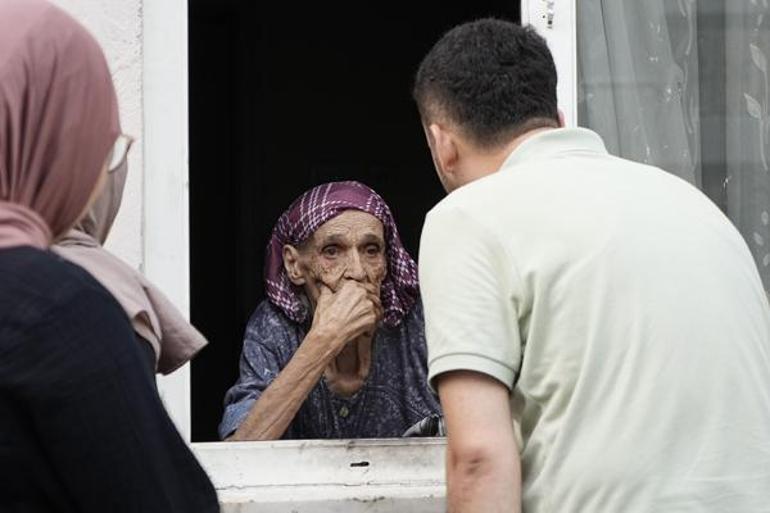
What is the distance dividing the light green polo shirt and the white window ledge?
1.06 m

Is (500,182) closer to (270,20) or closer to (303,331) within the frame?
(303,331)

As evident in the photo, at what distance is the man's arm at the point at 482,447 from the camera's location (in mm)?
2381

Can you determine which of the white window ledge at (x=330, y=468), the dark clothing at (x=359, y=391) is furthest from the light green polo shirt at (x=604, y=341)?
the dark clothing at (x=359, y=391)

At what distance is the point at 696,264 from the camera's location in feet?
8.13

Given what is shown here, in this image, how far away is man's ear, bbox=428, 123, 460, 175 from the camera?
8.76 feet

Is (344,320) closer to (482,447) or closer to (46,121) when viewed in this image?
(482,447)

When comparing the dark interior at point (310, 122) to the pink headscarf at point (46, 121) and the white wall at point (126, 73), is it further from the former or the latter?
the pink headscarf at point (46, 121)

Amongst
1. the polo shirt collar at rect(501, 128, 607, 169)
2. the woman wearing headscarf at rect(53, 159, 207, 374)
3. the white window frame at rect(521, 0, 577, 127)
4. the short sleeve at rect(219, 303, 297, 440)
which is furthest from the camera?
the short sleeve at rect(219, 303, 297, 440)

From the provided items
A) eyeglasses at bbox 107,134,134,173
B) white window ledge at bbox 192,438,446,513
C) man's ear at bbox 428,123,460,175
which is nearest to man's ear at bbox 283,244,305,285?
white window ledge at bbox 192,438,446,513

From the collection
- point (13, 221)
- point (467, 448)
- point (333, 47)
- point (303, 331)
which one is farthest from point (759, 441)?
point (333, 47)

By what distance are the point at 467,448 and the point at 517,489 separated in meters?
0.10

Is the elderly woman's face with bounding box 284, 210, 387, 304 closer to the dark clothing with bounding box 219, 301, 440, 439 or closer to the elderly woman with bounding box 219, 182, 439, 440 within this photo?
the elderly woman with bounding box 219, 182, 439, 440

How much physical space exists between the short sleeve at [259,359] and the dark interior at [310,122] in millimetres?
2283

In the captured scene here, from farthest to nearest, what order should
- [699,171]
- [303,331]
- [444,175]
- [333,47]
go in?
[333,47]
[303,331]
[699,171]
[444,175]
